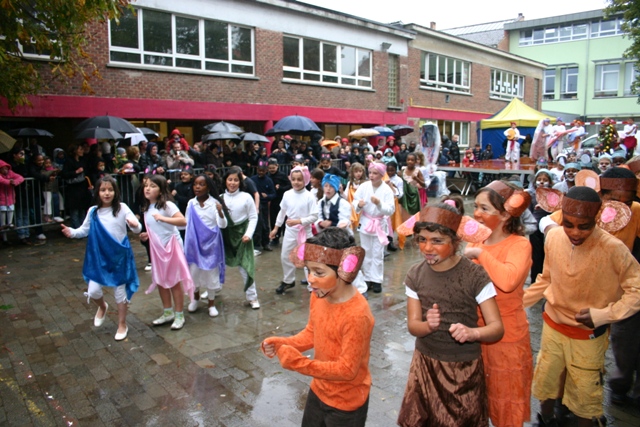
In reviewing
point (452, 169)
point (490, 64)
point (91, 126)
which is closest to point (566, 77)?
point (490, 64)

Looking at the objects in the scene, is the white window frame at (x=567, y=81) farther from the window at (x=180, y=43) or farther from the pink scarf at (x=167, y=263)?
the pink scarf at (x=167, y=263)

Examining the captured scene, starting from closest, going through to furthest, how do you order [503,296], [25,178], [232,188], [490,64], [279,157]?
[503,296]
[232,188]
[25,178]
[279,157]
[490,64]

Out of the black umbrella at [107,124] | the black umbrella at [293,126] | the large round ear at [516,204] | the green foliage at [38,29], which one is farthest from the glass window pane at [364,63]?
the large round ear at [516,204]

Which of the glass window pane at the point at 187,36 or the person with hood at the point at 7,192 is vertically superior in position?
the glass window pane at the point at 187,36

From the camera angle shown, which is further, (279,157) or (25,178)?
(279,157)

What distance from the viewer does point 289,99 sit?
19844 mm

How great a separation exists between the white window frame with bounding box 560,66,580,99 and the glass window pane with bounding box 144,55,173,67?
1511 inches

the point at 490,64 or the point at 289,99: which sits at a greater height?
the point at 490,64

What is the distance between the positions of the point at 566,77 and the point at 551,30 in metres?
4.28

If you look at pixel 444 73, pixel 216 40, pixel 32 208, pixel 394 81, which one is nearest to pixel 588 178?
pixel 32 208

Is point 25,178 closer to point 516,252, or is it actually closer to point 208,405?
point 208,405

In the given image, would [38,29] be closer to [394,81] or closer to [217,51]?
[217,51]

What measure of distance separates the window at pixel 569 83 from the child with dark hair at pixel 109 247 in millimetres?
46044

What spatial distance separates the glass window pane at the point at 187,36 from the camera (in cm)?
1646
